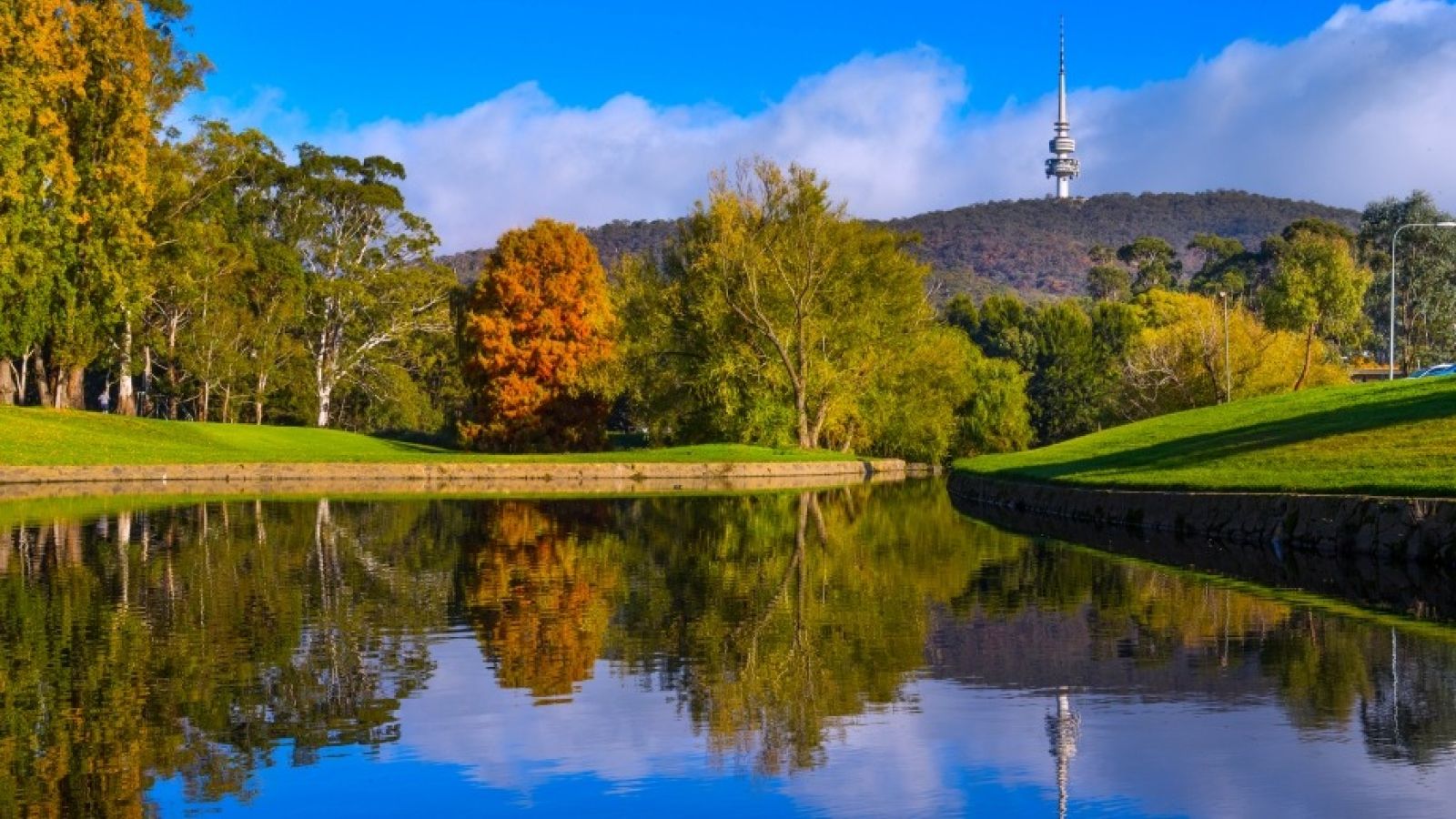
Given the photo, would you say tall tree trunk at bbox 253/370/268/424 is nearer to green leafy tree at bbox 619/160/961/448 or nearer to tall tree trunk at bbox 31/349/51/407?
tall tree trunk at bbox 31/349/51/407

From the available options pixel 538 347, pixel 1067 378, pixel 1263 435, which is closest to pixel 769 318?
pixel 538 347

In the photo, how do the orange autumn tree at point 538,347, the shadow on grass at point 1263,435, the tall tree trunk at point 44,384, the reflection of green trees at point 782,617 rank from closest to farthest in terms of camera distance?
the reflection of green trees at point 782,617 → the shadow on grass at point 1263,435 → the tall tree trunk at point 44,384 → the orange autumn tree at point 538,347

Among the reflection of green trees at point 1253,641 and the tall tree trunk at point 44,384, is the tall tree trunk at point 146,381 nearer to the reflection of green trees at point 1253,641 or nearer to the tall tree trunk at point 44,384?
the tall tree trunk at point 44,384

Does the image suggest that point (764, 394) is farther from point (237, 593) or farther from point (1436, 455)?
point (237, 593)

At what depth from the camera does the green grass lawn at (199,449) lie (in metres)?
57.3

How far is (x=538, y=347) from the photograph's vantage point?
3091 inches

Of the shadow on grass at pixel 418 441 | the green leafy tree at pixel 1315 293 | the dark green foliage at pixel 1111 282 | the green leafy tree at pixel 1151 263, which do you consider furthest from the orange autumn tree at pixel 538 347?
the dark green foliage at pixel 1111 282

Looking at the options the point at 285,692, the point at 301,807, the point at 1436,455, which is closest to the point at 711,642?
the point at 285,692

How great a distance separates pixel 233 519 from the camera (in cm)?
3544

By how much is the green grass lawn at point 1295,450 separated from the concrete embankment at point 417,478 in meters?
10.1

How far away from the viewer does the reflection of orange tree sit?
14.4 metres

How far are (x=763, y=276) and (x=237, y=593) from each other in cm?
5273

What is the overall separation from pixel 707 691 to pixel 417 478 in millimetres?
46519

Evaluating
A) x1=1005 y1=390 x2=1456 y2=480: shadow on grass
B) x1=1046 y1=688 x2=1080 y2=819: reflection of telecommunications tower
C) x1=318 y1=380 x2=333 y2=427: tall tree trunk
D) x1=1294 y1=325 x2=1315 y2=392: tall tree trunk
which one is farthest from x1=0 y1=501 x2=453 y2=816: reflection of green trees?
x1=318 y1=380 x2=333 y2=427: tall tree trunk
